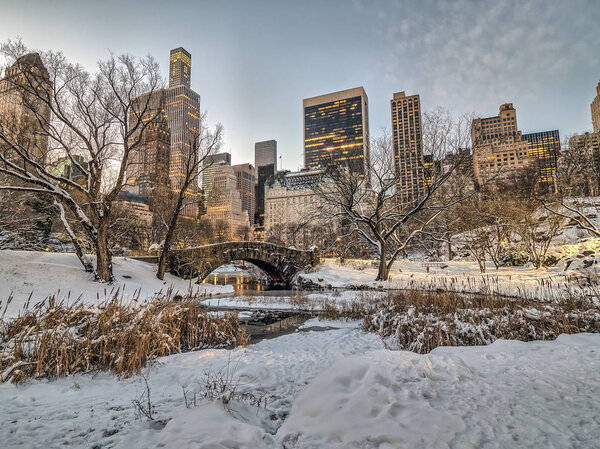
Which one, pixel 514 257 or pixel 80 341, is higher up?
pixel 514 257

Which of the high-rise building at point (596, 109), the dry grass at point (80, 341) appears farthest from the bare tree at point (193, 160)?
the high-rise building at point (596, 109)

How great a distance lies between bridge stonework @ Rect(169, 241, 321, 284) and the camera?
22812 millimetres

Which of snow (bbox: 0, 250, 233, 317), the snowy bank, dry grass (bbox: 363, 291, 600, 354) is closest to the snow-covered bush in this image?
the snowy bank

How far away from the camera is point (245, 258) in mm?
26281

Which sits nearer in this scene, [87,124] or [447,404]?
[447,404]

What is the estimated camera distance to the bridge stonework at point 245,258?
22812 mm

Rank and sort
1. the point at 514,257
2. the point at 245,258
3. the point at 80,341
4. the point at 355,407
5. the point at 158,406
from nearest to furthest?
the point at 355,407 → the point at 158,406 → the point at 80,341 → the point at 514,257 → the point at 245,258

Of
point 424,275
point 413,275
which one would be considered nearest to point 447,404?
point 413,275

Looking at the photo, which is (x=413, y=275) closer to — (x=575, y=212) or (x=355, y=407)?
(x=575, y=212)

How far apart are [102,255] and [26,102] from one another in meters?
8.39

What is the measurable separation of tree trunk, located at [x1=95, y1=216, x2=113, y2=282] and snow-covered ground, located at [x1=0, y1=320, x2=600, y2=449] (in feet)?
46.7

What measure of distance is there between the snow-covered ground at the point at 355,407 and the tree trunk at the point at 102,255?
1424 cm

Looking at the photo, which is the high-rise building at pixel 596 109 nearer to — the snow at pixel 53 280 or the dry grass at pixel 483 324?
the dry grass at pixel 483 324

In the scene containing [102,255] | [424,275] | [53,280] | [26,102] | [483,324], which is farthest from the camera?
[424,275]
